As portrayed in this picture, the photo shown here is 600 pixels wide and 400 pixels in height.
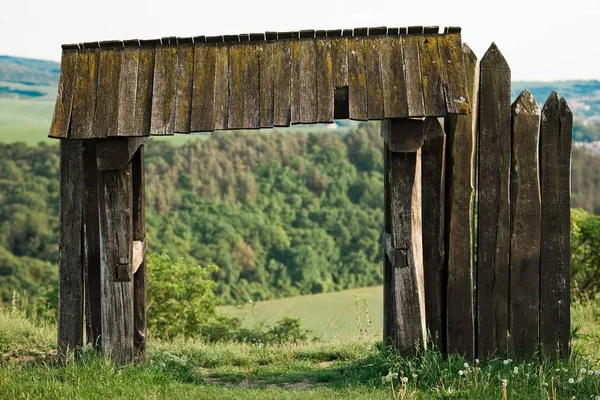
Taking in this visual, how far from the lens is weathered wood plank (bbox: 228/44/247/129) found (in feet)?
22.4

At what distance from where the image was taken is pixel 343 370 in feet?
25.4

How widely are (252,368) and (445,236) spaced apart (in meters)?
→ 2.26

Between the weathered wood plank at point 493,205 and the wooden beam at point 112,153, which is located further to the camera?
the weathered wood plank at point 493,205

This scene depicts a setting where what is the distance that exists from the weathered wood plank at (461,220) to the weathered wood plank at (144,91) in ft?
8.10

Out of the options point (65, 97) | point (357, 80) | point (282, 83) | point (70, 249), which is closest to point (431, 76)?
point (357, 80)

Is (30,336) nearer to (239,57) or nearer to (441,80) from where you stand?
(239,57)

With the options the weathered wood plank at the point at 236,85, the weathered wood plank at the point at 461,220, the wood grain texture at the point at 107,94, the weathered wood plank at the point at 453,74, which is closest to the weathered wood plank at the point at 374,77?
the weathered wood plank at the point at 453,74

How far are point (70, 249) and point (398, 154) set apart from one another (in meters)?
2.90

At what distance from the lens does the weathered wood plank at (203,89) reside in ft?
22.3

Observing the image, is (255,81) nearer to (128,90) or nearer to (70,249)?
(128,90)

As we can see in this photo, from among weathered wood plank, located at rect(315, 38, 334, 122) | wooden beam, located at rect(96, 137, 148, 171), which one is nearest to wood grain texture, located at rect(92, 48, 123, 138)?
wooden beam, located at rect(96, 137, 148, 171)

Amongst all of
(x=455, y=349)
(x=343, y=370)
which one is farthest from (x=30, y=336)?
(x=455, y=349)

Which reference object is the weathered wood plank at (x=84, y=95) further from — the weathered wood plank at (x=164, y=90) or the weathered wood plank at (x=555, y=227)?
the weathered wood plank at (x=555, y=227)

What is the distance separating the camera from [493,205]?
7.28 meters
